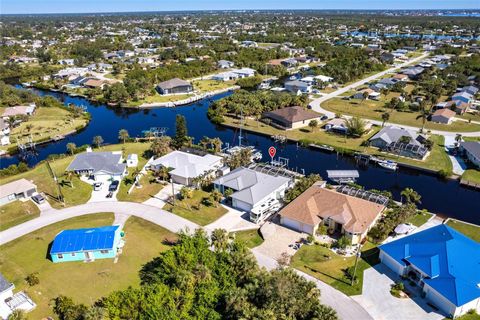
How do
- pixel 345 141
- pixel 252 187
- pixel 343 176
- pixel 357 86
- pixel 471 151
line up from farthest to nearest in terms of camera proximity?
pixel 357 86, pixel 345 141, pixel 471 151, pixel 343 176, pixel 252 187

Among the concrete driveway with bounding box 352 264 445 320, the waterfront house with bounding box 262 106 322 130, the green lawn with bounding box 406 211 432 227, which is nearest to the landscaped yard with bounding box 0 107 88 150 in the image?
the waterfront house with bounding box 262 106 322 130

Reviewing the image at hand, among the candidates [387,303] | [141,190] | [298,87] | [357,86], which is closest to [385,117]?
[298,87]

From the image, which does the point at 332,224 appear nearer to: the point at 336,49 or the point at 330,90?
the point at 330,90

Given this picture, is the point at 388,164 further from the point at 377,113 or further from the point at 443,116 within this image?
the point at 377,113

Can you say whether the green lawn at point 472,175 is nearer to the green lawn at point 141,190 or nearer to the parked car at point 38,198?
the green lawn at point 141,190

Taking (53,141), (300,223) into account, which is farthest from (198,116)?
(300,223)
